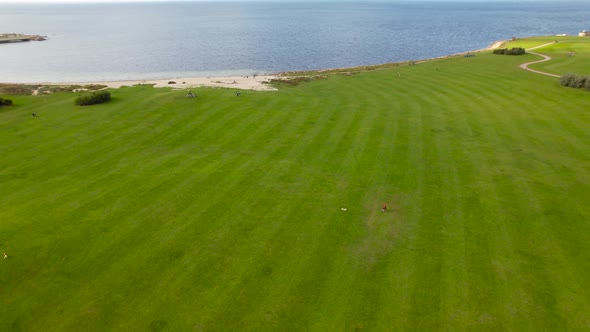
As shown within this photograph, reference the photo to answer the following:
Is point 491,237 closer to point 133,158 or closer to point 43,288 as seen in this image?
point 43,288

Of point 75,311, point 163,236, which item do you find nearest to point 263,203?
point 163,236

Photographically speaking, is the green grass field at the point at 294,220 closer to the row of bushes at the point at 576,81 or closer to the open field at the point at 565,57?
the row of bushes at the point at 576,81

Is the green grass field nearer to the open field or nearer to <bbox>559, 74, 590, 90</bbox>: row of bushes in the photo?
<bbox>559, 74, 590, 90</bbox>: row of bushes

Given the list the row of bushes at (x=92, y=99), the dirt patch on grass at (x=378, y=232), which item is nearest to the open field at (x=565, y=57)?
the dirt patch on grass at (x=378, y=232)

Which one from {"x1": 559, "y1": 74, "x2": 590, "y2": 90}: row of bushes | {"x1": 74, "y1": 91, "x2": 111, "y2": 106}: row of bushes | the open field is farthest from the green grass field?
the open field

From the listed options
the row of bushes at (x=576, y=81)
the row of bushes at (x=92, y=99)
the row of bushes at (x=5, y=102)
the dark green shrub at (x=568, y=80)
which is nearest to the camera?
the row of bushes at (x=5, y=102)

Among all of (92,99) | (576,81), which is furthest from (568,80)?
(92,99)
